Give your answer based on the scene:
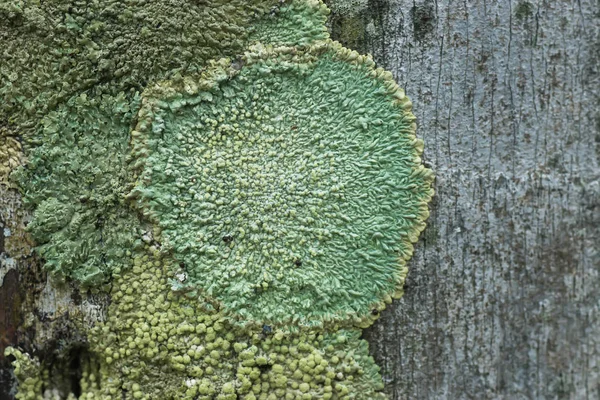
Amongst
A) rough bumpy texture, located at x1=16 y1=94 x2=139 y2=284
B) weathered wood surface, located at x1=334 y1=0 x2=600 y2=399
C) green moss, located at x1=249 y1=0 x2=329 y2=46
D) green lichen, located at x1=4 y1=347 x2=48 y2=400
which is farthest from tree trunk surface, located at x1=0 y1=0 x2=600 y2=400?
green lichen, located at x1=4 y1=347 x2=48 y2=400

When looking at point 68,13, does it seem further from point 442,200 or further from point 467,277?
point 467,277

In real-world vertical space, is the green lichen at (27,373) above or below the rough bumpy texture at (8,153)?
below

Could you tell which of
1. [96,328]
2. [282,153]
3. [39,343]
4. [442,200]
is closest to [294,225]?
[282,153]

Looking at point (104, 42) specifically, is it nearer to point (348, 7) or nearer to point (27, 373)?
point (348, 7)

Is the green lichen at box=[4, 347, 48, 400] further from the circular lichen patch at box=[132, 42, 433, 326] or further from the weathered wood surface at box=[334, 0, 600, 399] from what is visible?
the weathered wood surface at box=[334, 0, 600, 399]

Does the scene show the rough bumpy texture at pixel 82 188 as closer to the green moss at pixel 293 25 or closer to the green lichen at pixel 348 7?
the green moss at pixel 293 25

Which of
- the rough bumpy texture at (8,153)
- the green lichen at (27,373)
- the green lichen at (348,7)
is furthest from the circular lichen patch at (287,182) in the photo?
the green lichen at (27,373)

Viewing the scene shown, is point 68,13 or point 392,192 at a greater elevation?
point 68,13
